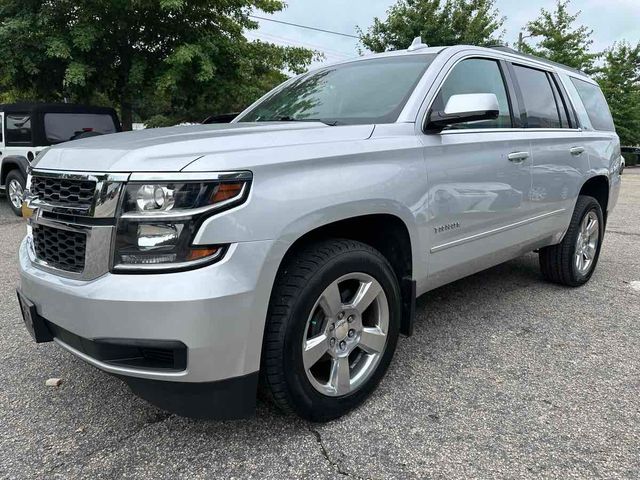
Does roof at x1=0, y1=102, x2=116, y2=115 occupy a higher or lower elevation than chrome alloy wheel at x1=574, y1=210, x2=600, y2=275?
higher

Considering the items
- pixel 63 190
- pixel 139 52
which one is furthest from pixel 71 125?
pixel 63 190

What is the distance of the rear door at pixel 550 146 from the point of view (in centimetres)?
357

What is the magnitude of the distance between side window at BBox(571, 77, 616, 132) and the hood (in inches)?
116

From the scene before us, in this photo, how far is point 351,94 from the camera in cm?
305

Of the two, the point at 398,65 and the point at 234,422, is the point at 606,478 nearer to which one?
the point at 234,422

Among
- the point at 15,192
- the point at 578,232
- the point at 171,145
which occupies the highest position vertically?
the point at 171,145

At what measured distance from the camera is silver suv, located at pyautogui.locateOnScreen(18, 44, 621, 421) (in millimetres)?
1810

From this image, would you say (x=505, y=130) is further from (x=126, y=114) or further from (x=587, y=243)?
(x=126, y=114)

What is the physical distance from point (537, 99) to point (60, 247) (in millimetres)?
3366

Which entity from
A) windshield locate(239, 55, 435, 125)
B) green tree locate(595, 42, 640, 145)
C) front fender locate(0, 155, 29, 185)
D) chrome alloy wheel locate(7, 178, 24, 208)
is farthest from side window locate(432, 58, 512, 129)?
green tree locate(595, 42, 640, 145)

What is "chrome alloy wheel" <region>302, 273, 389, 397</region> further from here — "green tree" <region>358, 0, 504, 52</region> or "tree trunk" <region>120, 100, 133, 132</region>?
"green tree" <region>358, 0, 504, 52</region>

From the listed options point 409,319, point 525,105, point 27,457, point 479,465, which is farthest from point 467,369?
point 27,457

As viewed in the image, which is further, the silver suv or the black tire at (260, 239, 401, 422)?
the black tire at (260, 239, 401, 422)

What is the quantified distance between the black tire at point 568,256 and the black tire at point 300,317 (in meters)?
2.51
